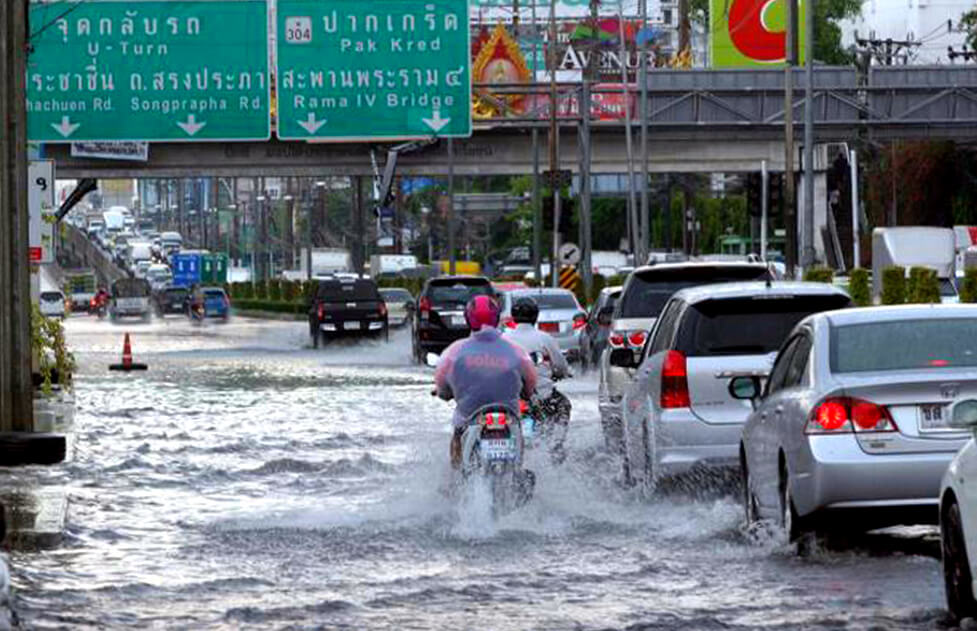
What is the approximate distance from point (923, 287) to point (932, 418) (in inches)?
1174

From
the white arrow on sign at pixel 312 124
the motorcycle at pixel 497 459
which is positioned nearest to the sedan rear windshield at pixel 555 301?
the white arrow on sign at pixel 312 124

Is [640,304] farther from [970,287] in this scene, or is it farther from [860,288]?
[860,288]

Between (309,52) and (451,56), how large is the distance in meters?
2.81

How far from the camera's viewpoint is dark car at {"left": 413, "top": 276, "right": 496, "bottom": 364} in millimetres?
49125

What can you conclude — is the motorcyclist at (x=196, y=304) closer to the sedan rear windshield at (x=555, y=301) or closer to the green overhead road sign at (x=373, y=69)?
the green overhead road sign at (x=373, y=69)

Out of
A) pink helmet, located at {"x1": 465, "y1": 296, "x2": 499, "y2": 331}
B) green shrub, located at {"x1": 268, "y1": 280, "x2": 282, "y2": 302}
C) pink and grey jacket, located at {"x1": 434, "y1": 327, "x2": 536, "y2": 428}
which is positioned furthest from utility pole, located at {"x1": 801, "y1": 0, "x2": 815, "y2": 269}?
green shrub, located at {"x1": 268, "y1": 280, "x2": 282, "y2": 302}

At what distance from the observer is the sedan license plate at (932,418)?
13695 mm

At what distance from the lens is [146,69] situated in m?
51.4

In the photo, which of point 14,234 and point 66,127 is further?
point 66,127

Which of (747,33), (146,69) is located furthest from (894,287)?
(747,33)

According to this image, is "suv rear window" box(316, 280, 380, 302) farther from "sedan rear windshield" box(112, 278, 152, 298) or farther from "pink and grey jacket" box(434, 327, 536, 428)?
"sedan rear windshield" box(112, 278, 152, 298)

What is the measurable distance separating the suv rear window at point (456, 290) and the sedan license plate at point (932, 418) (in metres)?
35.9

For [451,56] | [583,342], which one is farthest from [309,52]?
[583,342]

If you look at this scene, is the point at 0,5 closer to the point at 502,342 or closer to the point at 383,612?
the point at 502,342
